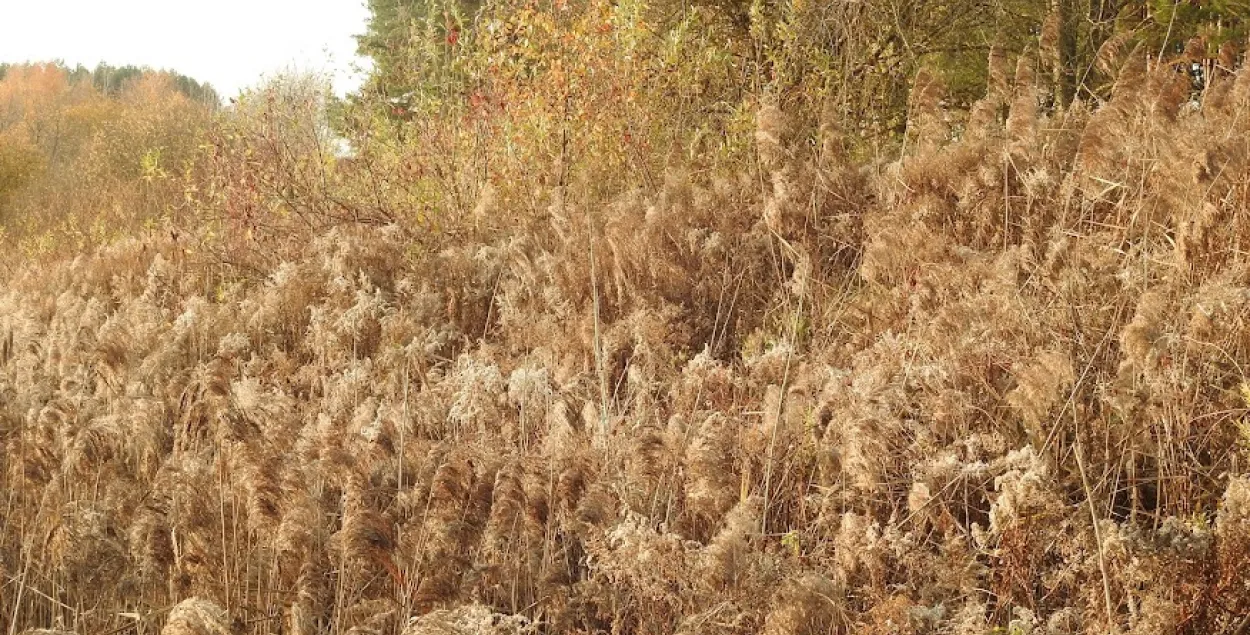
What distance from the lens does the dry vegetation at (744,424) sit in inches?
118

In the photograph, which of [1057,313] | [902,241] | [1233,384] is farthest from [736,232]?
[1233,384]

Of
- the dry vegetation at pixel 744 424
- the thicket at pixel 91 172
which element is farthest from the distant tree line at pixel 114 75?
the dry vegetation at pixel 744 424

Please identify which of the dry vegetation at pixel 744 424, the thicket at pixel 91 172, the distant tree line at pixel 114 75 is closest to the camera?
the dry vegetation at pixel 744 424

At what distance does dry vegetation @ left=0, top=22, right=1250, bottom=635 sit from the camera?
2988 mm

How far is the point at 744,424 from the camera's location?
3.99 m

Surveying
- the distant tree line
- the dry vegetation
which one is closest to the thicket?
the dry vegetation

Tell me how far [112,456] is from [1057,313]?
3.13m

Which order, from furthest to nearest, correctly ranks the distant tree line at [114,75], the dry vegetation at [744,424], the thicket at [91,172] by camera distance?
the distant tree line at [114,75], the thicket at [91,172], the dry vegetation at [744,424]

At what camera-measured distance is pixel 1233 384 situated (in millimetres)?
3574

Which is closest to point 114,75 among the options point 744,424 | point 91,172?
point 91,172

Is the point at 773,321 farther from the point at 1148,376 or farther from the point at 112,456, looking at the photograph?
the point at 112,456

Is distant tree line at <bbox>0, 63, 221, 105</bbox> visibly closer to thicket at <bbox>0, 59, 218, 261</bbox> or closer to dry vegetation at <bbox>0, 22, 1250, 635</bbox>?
thicket at <bbox>0, 59, 218, 261</bbox>

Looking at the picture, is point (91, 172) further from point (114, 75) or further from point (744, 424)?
point (114, 75)

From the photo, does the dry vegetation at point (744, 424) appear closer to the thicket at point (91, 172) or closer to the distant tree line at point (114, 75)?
the thicket at point (91, 172)
